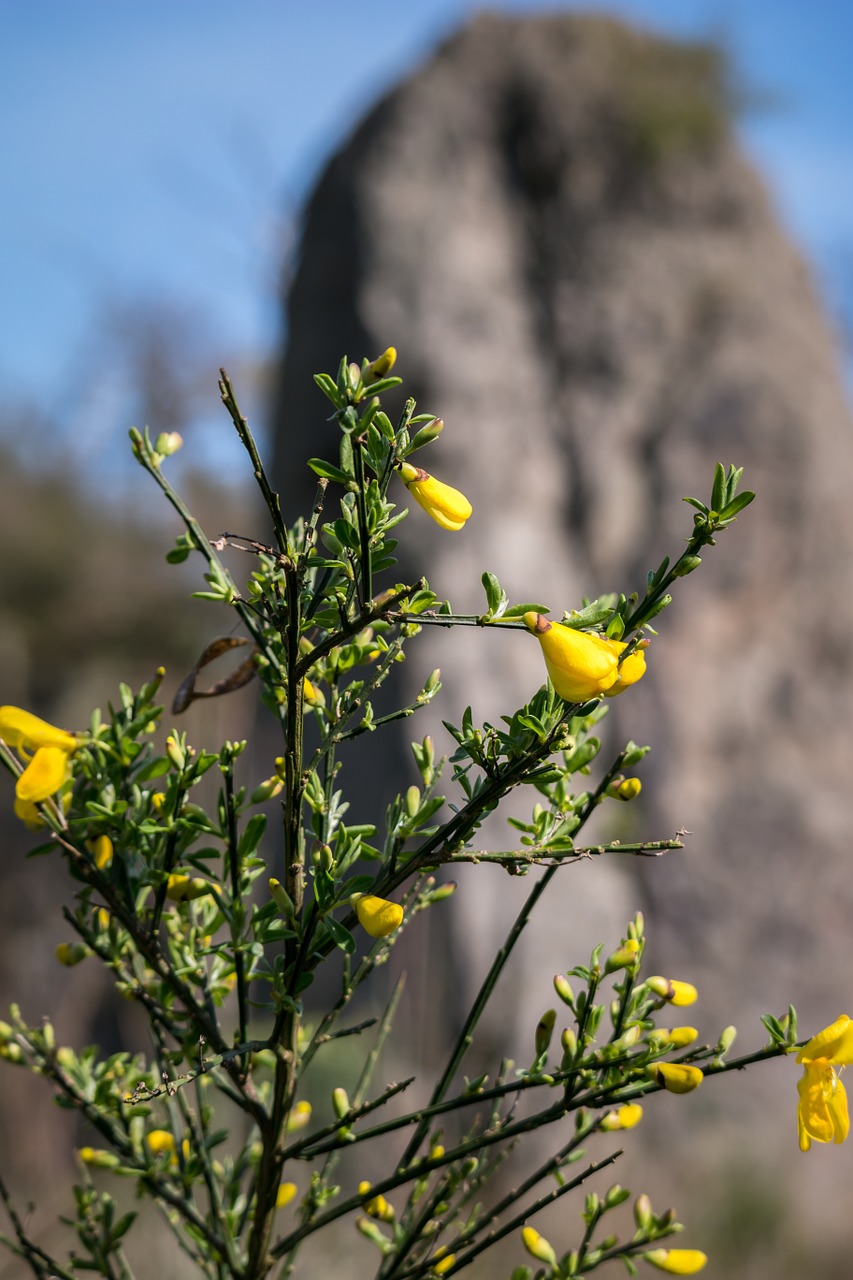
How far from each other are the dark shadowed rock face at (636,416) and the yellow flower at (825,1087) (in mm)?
2696

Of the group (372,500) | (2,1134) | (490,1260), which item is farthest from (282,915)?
(2,1134)

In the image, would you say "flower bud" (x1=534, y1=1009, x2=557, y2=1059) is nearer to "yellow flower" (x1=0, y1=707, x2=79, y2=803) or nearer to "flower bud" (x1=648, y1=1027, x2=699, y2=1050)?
"flower bud" (x1=648, y1=1027, x2=699, y2=1050)

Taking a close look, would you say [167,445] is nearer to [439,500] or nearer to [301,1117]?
[439,500]

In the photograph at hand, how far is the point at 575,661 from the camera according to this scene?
0.54 meters

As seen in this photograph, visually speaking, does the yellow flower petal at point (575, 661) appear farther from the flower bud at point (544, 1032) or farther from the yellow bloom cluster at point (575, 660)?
the flower bud at point (544, 1032)

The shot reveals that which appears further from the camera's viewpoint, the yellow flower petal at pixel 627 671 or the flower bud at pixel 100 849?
the flower bud at pixel 100 849

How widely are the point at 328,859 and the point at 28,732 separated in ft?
0.60

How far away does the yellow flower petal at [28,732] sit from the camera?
2.06 ft

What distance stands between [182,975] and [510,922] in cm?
274

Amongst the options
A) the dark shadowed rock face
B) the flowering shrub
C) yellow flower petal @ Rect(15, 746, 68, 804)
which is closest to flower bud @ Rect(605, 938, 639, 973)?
the flowering shrub

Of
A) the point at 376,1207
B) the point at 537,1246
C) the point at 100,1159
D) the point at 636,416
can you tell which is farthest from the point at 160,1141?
the point at 636,416

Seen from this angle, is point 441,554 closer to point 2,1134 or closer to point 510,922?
point 510,922

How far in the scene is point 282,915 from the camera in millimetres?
639

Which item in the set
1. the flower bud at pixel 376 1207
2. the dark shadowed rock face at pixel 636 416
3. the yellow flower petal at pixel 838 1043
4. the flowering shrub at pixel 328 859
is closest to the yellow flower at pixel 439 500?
the flowering shrub at pixel 328 859
